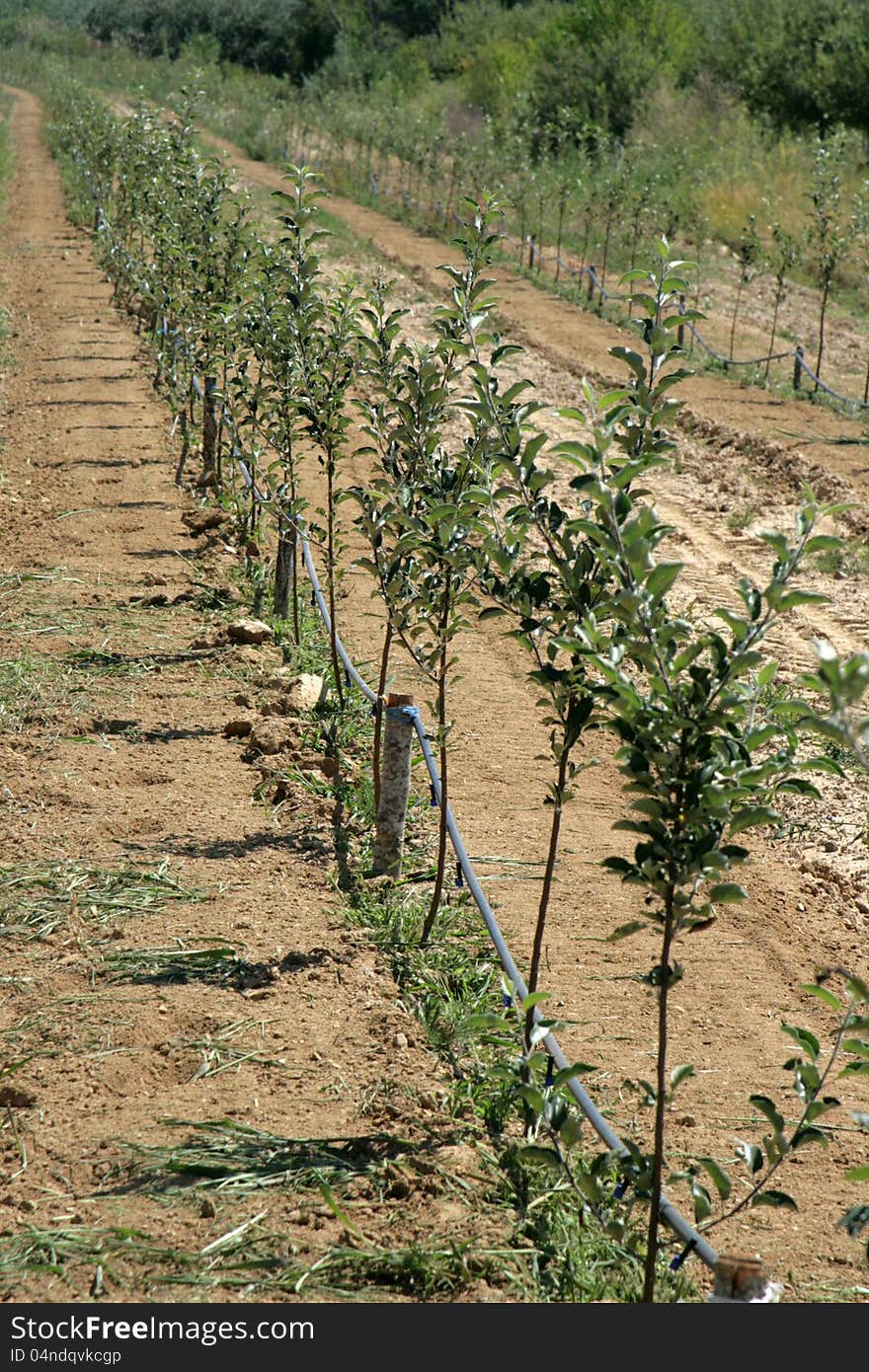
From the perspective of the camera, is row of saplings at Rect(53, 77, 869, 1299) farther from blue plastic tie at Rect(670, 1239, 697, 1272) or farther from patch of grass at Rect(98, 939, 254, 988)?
patch of grass at Rect(98, 939, 254, 988)

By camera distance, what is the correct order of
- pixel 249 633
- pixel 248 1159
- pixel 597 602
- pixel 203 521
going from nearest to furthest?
pixel 597 602, pixel 248 1159, pixel 249 633, pixel 203 521

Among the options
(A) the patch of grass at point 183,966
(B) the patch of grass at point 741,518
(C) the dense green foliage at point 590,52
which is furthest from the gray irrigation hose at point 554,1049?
(C) the dense green foliage at point 590,52

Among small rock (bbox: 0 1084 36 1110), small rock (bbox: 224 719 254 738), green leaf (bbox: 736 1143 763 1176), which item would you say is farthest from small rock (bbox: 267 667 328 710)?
green leaf (bbox: 736 1143 763 1176)

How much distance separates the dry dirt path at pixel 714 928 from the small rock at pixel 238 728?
3.24ft

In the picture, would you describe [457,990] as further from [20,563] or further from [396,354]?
[20,563]

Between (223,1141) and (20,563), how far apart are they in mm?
5561

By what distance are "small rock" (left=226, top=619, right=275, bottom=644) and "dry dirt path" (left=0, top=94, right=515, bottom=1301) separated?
151mm

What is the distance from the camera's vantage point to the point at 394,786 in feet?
17.0

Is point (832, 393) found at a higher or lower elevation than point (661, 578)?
lower

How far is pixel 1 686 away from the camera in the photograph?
261 inches

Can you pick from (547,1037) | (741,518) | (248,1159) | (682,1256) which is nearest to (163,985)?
(248,1159)

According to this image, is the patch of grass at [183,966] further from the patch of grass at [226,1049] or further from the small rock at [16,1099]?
the small rock at [16,1099]

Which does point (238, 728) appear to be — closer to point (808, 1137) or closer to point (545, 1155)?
point (545, 1155)

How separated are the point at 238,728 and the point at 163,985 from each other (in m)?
2.11
